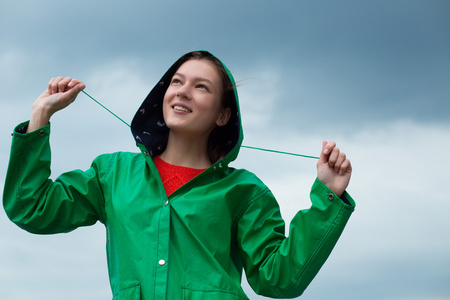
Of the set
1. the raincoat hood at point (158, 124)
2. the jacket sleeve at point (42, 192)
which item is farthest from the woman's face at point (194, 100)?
the jacket sleeve at point (42, 192)

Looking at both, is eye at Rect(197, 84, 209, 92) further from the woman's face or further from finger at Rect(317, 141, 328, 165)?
finger at Rect(317, 141, 328, 165)

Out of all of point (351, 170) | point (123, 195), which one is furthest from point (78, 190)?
point (351, 170)

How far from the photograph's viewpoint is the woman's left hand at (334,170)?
11.5 feet

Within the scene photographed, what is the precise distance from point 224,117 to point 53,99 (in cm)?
105

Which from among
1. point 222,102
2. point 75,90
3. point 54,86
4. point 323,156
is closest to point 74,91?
point 75,90

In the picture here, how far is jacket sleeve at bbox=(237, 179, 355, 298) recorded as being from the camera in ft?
11.5

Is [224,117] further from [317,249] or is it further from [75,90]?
[317,249]

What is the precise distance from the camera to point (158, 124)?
4.26 metres

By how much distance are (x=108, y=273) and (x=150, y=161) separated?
70 cm

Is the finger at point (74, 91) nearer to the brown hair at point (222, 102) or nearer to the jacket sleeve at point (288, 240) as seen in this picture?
the brown hair at point (222, 102)

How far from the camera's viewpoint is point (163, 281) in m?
3.51

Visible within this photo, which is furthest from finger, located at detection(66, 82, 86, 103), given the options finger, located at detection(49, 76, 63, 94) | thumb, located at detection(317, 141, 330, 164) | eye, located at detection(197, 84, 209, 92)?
thumb, located at detection(317, 141, 330, 164)

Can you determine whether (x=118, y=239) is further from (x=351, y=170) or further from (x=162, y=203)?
(x=351, y=170)

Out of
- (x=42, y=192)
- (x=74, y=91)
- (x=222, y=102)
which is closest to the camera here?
(x=42, y=192)
